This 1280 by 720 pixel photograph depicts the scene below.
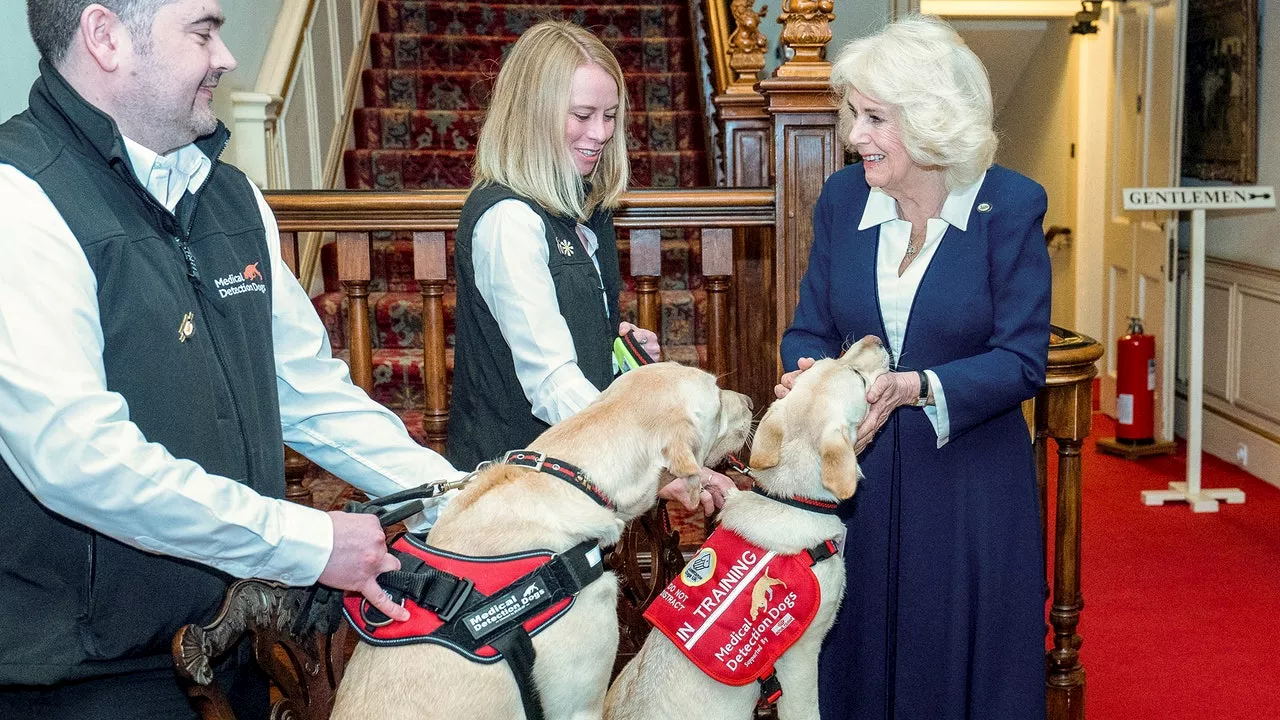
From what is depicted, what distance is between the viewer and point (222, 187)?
6.08 ft

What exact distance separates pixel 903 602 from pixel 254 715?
130 centimetres

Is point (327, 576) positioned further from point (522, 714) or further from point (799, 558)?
point (799, 558)

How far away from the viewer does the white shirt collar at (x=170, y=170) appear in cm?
165

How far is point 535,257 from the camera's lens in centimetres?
227

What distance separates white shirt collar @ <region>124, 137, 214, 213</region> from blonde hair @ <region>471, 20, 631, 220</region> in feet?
2.24

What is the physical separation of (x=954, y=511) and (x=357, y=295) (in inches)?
64.5

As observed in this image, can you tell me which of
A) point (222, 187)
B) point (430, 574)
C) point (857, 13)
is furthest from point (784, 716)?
point (857, 13)

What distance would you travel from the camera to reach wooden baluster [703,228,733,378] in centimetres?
315

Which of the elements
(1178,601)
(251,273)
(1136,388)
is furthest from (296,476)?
(1136,388)

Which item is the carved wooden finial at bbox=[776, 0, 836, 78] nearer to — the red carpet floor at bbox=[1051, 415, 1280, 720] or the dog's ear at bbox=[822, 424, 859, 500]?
the dog's ear at bbox=[822, 424, 859, 500]

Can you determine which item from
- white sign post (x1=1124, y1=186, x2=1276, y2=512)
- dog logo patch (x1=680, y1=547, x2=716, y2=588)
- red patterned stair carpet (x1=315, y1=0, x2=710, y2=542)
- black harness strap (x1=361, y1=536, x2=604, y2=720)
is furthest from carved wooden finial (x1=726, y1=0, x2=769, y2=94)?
black harness strap (x1=361, y1=536, x2=604, y2=720)

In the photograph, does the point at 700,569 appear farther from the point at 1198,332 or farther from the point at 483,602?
the point at 1198,332

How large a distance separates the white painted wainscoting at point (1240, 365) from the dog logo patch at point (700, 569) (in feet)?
17.6

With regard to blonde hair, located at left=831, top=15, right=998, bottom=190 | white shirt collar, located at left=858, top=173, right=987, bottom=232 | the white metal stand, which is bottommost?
the white metal stand
